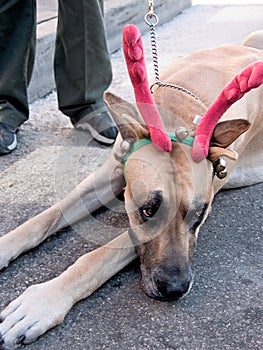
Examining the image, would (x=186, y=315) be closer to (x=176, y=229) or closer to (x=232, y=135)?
(x=176, y=229)

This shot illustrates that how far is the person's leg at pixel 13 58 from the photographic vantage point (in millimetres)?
3074

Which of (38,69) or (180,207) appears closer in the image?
(180,207)

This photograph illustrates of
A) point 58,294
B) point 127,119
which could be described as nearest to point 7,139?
point 127,119

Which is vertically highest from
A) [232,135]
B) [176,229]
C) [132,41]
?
[132,41]

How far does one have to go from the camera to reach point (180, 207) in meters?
1.93

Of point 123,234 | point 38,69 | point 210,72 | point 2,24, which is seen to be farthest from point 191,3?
point 123,234

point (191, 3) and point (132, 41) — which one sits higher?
point (132, 41)

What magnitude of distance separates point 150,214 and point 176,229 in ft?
0.30

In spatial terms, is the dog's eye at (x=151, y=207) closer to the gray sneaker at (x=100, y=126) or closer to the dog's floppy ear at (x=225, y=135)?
the dog's floppy ear at (x=225, y=135)

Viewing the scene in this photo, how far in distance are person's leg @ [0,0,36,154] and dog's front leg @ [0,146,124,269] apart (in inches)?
30.5

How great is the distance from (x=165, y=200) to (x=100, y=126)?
54.9 inches

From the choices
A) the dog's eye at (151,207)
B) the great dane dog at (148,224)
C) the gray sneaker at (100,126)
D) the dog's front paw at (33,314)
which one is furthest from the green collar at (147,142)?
the gray sneaker at (100,126)

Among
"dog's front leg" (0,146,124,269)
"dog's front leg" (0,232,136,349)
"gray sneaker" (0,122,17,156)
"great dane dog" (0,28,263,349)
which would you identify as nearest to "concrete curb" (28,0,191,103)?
"gray sneaker" (0,122,17,156)

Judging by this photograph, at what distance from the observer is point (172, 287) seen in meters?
1.91
